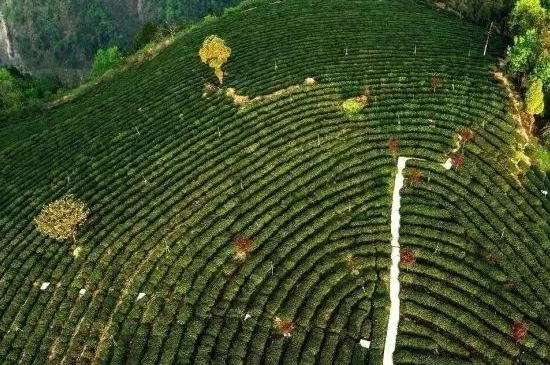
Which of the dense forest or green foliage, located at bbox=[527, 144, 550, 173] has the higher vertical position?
green foliage, located at bbox=[527, 144, 550, 173]

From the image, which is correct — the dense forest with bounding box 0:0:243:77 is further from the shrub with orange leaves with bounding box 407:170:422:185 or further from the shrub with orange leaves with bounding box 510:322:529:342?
the shrub with orange leaves with bounding box 510:322:529:342

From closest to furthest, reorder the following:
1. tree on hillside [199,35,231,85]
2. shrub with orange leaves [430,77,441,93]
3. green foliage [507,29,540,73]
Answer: green foliage [507,29,540,73]
shrub with orange leaves [430,77,441,93]
tree on hillside [199,35,231,85]

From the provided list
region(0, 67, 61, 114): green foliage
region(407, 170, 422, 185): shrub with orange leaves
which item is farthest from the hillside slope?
region(0, 67, 61, 114): green foliage

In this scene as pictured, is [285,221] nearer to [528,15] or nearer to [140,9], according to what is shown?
[528,15]

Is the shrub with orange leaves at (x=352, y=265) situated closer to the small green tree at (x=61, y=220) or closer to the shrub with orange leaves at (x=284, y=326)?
the shrub with orange leaves at (x=284, y=326)

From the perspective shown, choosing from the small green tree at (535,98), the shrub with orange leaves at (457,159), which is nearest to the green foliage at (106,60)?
the shrub with orange leaves at (457,159)

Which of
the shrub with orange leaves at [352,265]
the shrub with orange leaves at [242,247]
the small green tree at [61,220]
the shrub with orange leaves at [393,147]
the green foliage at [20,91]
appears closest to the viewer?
the shrub with orange leaves at [352,265]

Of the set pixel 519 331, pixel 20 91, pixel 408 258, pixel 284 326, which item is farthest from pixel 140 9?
pixel 519 331
